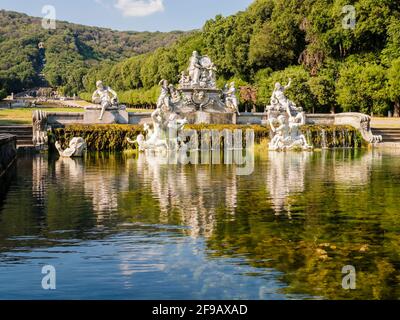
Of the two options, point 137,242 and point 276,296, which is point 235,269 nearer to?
point 276,296

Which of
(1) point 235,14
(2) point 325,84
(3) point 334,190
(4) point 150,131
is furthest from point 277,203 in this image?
(1) point 235,14

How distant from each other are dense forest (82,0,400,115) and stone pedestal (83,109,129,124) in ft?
68.0

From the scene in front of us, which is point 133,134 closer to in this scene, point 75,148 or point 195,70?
point 75,148

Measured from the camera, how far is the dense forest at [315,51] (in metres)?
54.2

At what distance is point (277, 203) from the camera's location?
1510cm

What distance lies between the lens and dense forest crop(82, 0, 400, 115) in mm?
54250

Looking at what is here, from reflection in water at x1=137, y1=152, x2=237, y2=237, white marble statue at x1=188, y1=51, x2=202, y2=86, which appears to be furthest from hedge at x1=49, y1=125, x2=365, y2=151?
reflection in water at x1=137, y1=152, x2=237, y2=237

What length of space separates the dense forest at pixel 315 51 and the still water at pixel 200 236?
117ft

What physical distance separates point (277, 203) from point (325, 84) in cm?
4440

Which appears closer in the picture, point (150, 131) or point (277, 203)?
point (277, 203)

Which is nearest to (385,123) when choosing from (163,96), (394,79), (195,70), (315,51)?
(394,79)

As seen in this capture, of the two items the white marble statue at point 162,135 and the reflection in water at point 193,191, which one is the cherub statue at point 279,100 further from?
the reflection in water at point 193,191

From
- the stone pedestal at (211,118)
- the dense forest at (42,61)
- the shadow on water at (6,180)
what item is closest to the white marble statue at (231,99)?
the stone pedestal at (211,118)

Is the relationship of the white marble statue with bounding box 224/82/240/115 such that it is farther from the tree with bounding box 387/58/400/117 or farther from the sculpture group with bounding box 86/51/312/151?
the tree with bounding box 387/58/400/117
